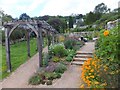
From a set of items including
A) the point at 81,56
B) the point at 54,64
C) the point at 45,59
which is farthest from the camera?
the point at 81,56

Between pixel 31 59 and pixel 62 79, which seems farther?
pixel 31 59

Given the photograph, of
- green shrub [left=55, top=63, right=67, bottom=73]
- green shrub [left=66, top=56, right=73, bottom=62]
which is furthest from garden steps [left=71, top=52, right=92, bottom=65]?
green shrub [left=55, top=63, right=67, bottom=73]

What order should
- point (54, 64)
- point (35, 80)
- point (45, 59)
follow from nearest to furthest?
point (35, 80), point (54, 64), point (45, 59)

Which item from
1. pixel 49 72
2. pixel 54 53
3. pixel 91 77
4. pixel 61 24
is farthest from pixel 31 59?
pixel 61 24

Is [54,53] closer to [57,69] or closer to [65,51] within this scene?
[65,51]

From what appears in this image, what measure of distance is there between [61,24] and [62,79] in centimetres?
2570

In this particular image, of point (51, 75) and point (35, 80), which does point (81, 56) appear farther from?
point (35, 80)

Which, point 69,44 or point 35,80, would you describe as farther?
point 69,44

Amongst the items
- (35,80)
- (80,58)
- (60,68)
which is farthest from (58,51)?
(35,80)

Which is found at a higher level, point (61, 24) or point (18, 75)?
point (61, 24)

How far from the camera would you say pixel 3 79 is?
9.36 meters

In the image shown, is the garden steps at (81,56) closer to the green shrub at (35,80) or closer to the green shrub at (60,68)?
the green shrub at (60,68)

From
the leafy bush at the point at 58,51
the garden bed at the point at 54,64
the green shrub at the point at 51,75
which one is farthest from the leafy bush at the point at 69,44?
the green shrub at the point at 51,75

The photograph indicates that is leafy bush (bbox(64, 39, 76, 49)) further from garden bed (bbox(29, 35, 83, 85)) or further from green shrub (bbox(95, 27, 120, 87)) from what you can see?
green shrub (bbox(95, 27, 120, 87))
